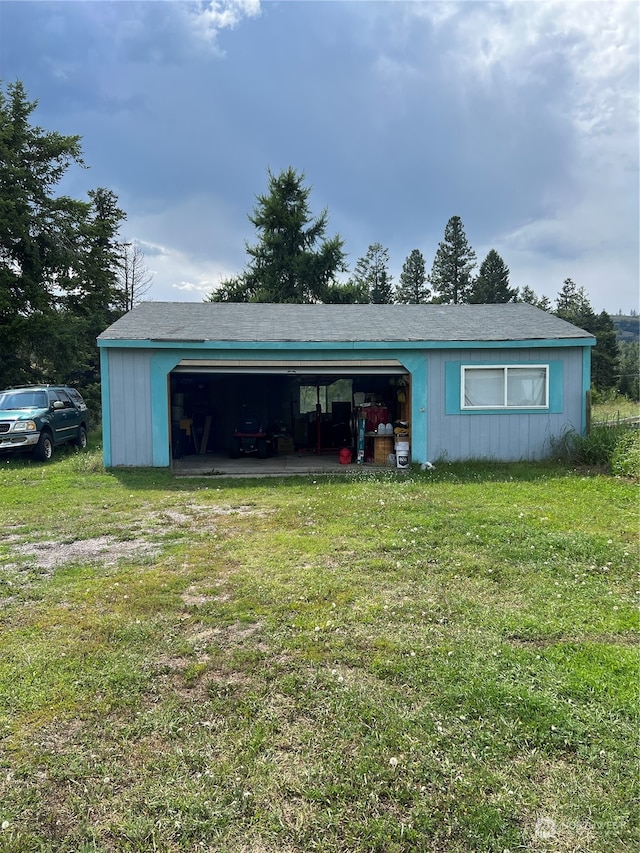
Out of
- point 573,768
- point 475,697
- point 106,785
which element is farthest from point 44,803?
point 573,768

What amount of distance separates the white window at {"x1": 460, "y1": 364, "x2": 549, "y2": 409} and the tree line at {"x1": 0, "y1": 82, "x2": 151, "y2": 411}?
53.7 ft

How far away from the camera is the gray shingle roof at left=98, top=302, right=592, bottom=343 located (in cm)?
988

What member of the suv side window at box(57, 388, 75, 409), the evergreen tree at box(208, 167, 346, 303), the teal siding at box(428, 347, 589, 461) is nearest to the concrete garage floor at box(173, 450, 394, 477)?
the teal siding at box(428, 347, 589, 461)

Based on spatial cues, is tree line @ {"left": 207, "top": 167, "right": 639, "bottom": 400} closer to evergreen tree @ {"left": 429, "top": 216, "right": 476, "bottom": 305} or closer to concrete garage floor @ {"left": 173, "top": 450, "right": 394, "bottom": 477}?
evergreen tree @ {"left": 429, "top": 216, "right": 476, "bottom": 305}

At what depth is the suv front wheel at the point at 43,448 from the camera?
10.7m

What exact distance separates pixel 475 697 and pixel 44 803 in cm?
196

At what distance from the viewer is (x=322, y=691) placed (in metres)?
2.66

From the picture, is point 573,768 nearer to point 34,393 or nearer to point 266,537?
point 266,537

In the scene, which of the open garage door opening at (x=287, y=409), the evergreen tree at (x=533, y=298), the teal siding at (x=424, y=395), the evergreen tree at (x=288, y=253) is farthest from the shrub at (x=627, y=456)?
the evergreen tree at (x=533, y=298)

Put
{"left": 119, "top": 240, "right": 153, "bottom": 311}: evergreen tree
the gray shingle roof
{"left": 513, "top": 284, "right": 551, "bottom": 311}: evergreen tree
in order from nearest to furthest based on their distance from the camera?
the gray shingle roof → {"left": 119, "top": 240, "right": 153, "bottom": 311}: evergreen tree → {"left": 513, "top": 284, "right": 551, "bottom": 311}: evergreen tree

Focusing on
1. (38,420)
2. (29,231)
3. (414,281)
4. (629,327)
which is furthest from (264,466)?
(629,327)

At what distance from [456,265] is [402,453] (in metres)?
34.5

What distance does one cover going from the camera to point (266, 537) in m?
5.42

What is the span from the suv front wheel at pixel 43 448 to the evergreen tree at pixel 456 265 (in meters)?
35.0
